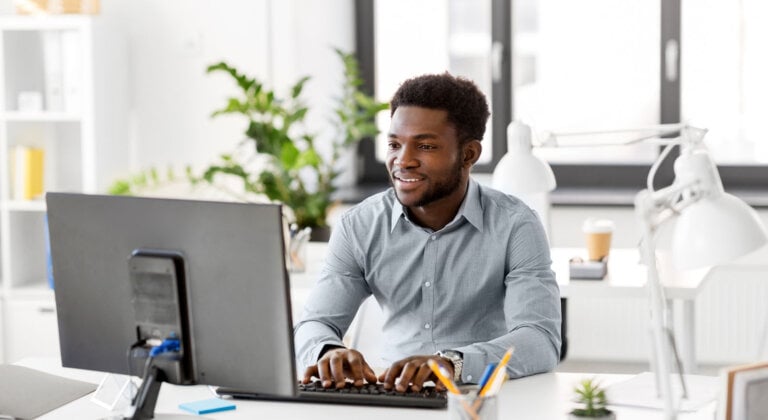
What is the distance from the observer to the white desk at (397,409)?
6.22ft

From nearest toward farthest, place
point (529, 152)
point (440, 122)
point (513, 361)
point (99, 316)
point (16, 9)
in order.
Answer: point (99, 316)
point (513, 361)
point (440, 122)
point (529, 152)
point (16, 9)

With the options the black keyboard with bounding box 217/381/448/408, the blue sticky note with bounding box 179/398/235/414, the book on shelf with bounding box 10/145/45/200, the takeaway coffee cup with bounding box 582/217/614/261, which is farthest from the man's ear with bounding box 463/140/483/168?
the book on shelf with bounding box 10/145/45/200

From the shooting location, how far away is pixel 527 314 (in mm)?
2273

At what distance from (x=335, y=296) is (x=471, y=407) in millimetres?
804

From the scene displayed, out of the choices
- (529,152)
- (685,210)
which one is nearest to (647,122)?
(529,152)

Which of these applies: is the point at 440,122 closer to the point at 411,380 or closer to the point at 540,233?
the point at 540,233

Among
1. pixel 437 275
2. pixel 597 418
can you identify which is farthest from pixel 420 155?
pixel 597 418

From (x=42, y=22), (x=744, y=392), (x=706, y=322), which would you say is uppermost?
(x=42, y=22)

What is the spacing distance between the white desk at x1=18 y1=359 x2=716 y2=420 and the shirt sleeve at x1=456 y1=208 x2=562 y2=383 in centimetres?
6

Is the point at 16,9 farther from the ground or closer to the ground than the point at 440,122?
farther from the ground

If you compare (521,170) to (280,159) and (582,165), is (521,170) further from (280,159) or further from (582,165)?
(582,165)

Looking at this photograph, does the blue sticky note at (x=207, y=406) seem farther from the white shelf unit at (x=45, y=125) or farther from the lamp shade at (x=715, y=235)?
the white shelf unit at (x=45, y=125)

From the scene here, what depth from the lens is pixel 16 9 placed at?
453 centimetres

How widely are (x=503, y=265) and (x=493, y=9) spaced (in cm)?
281
